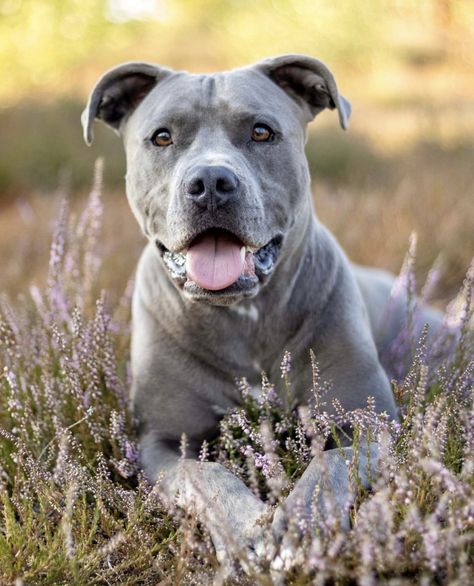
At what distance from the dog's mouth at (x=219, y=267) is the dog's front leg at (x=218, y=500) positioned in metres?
0.65

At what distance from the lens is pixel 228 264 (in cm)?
274

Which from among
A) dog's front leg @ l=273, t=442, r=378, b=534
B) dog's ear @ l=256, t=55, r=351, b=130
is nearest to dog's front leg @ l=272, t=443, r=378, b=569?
dog's front leg @ l=273, t=442, r=378, b=534

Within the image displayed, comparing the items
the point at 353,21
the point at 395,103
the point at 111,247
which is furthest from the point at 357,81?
the point at 111,247

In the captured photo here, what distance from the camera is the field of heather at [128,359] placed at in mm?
1952

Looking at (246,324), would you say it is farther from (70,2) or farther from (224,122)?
(70,2)

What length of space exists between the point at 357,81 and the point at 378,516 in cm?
1561

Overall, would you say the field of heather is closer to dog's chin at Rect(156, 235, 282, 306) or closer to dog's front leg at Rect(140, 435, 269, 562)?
dog's front leg at Rect(140, 435, 269, 562)

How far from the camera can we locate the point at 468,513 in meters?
1.91

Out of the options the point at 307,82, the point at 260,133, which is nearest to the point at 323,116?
the point at 307,82

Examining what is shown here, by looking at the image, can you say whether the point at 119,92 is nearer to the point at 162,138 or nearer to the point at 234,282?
the point at 162,138

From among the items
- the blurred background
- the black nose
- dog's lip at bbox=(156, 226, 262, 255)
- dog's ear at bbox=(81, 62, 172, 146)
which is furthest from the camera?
the blurred background

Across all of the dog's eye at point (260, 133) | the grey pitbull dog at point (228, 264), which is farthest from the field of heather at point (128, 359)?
the dog's eye at point (260, 133)

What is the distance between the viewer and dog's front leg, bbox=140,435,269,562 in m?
2.15

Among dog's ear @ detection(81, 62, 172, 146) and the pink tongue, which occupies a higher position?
dog's ear @ detection(81, 62, 172, 146)
